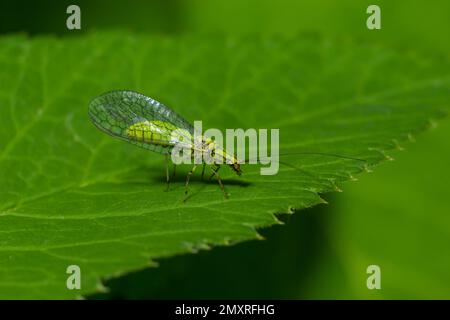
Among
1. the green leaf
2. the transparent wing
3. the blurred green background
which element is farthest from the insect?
the blurred green background

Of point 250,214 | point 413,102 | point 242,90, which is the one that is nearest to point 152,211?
point 250,214

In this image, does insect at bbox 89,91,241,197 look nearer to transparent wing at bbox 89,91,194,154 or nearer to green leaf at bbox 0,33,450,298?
transparent wing at bbox 89,91,194,154

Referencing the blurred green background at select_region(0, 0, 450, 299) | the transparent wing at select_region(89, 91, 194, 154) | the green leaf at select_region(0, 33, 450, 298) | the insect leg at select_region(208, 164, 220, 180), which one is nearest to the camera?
the green leaf at select_region(0, 33, 450, 298)

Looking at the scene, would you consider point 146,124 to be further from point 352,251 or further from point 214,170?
point 352,251

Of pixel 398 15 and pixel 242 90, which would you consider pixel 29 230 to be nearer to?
pixel 242 90

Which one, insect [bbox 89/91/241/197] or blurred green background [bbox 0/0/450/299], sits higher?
insect [bbox 89/91/241/197]

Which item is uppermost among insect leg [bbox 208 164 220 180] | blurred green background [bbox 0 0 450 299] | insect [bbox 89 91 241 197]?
insect [bbox 89 91 241 197]

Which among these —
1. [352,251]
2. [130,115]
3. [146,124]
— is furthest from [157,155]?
[352,251]
